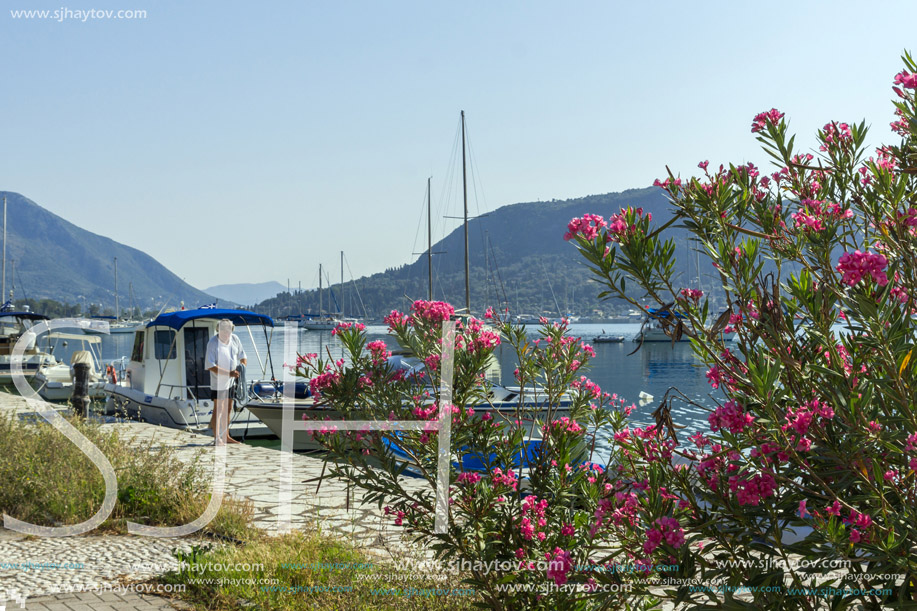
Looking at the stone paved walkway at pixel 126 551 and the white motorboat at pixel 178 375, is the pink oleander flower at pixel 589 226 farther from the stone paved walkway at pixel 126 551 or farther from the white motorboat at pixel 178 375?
the white motorboat at pixel 178 375

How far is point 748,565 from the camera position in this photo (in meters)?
2.46

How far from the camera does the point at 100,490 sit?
22.0 feet

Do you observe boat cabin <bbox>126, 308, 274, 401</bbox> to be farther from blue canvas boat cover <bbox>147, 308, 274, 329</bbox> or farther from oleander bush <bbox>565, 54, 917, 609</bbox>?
oleander bush <bbox>565, 54, 917, 609</bbox>

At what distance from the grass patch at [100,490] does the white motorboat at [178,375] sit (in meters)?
7.54

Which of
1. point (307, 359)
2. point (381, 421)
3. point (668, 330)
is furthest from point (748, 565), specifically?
point (307, 359)

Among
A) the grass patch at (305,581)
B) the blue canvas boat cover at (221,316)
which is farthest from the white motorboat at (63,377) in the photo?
the grass patch at (305,581)

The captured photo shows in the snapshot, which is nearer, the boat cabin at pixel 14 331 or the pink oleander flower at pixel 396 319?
the pink oleander flower at pixel 396 319

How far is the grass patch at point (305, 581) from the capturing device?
13.7 ft

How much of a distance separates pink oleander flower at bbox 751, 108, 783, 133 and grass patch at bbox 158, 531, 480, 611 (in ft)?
8.85

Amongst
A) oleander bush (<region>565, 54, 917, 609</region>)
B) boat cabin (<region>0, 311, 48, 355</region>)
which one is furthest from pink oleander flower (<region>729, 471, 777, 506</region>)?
boat cabin (<region>0, 311, 48, 355</region>)

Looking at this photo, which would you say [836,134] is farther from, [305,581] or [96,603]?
[96,603]

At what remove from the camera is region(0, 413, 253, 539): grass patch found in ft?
21.0

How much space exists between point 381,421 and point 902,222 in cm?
235

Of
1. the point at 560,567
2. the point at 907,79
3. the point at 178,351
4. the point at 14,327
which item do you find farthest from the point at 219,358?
the point at 14,327
